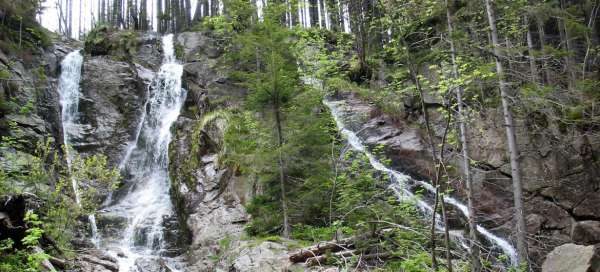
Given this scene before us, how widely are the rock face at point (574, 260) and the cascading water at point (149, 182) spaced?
9.30 m

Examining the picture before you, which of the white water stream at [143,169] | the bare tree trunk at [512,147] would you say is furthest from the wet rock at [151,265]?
the bare tree trunk at [512,147]

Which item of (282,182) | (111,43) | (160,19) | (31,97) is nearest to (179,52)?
(111,43)

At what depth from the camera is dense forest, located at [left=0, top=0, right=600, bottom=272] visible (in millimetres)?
7781

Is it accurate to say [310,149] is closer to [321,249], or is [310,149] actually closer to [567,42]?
[321,249]

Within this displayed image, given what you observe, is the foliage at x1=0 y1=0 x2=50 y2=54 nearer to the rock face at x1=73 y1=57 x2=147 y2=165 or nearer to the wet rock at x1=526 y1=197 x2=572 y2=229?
the rock face at x1=73 y1=57 x2=147 y2=165

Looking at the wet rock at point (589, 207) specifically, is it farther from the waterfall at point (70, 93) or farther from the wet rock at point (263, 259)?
the waterfall at point (70, 93)

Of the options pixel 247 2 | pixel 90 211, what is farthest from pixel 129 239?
pixel 247 2

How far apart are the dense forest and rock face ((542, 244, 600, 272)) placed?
34 mm

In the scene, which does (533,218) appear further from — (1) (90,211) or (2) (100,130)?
(2) (100,130)

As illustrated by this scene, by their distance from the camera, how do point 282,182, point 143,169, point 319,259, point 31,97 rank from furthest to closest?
1. point 143,169
2. point 31,97
3. point 282,182
4. point 319,259

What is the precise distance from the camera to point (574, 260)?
17.7 feet

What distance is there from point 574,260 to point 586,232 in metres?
8.54

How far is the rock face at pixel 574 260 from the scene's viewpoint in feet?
16.8

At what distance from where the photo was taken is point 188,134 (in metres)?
16.9
